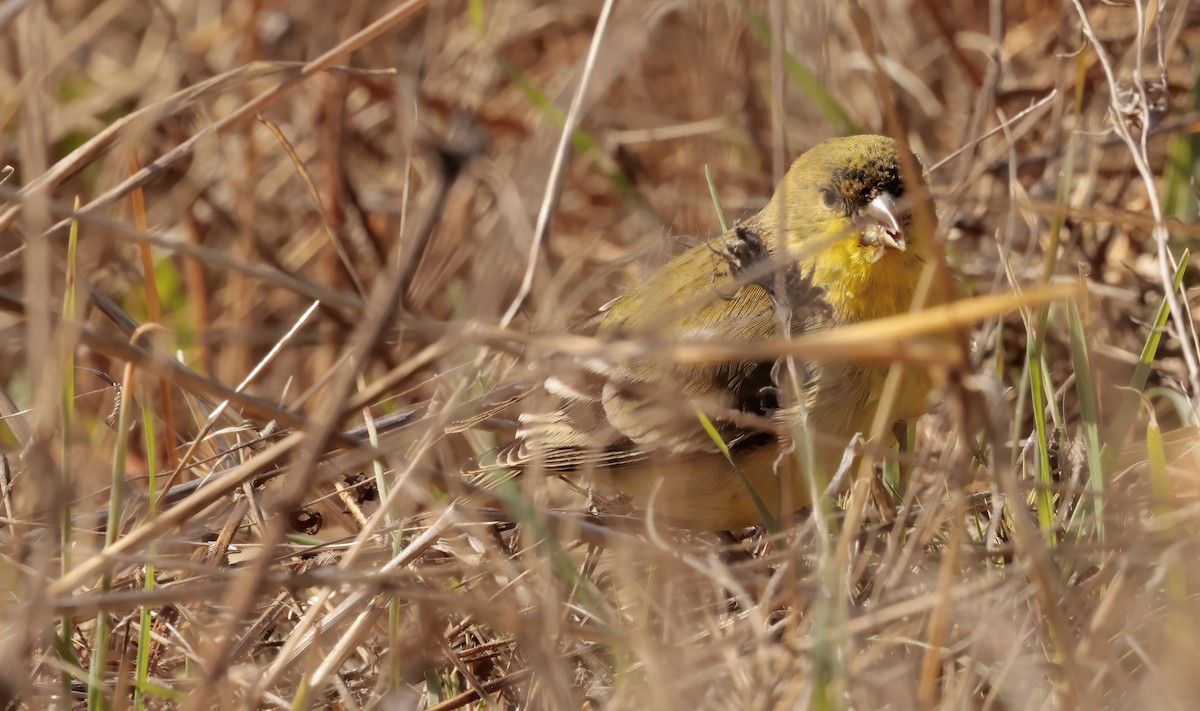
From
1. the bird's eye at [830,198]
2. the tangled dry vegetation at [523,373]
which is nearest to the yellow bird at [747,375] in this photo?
the bird's eye at [830,198]

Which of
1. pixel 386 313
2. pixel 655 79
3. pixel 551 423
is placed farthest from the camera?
pixel 655 79

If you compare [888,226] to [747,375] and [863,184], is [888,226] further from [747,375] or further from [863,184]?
[747,375]

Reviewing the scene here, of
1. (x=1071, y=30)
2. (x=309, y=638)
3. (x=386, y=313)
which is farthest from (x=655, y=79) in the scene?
(x=386, y=313)

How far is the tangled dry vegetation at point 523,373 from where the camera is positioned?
1676mm

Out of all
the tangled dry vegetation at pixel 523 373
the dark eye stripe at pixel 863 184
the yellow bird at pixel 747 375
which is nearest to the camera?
the tangled dry vegetation at pixel 523 373

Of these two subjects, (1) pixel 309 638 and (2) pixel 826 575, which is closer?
(2) pixel 826 575

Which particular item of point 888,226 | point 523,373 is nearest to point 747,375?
point 888,226

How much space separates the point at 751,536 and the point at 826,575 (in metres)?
1.27

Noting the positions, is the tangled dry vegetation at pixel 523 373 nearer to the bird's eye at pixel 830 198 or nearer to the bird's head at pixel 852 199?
the bird's head at pixel 852 199

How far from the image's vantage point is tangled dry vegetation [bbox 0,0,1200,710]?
1676 millimetres

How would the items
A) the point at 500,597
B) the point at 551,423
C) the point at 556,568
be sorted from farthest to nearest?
the point at 551,423 → the point at 500,597 → the point at 556,568

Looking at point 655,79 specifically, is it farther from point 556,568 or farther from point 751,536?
point 556,568

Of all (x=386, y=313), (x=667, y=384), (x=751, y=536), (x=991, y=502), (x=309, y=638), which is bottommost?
(x=751, y=536)

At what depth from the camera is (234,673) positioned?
1920 millimetres
